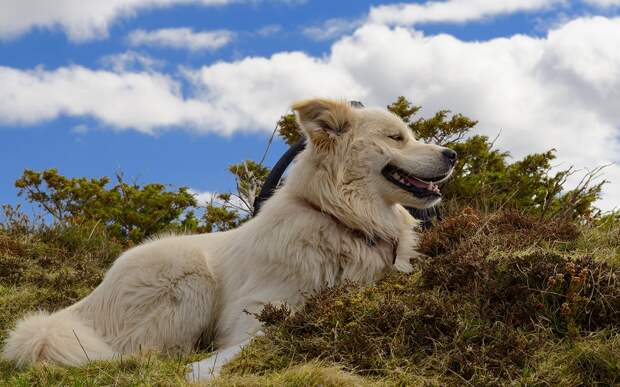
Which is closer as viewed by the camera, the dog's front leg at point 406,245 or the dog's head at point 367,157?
the dog's head at point 367,157

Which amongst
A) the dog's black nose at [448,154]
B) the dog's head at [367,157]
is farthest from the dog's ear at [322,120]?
the dog's black nose at [448,154]

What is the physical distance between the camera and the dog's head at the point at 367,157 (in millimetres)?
5707

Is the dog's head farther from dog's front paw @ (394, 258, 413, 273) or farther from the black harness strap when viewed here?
the black harness strap

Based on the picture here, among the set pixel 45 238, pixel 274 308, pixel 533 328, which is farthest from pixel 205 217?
pixel 533 328

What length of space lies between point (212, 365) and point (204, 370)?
0.10 m

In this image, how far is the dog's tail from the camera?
5.32 metres

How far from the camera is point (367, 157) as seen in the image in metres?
5.75

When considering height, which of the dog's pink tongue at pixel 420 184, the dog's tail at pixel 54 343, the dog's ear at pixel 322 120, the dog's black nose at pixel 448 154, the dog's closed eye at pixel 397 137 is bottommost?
the dog's tail at pixel 54 343

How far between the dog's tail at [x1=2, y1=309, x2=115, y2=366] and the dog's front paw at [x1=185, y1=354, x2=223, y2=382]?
39.4 inches

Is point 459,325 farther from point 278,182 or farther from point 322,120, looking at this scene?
point 278,182

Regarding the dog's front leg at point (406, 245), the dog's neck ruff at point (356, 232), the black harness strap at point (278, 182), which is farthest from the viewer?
the black harness strap at point (278, 182)

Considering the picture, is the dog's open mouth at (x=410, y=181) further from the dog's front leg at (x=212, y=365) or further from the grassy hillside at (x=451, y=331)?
the dog's front leg at (x=212, y=365)

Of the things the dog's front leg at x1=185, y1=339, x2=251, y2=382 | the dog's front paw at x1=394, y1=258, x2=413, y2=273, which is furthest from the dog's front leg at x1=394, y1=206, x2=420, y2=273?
the dog's front leg at x1=185, y1=339, x2=251, y2=382

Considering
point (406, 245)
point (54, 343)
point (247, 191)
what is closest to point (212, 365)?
point (54, 343)
